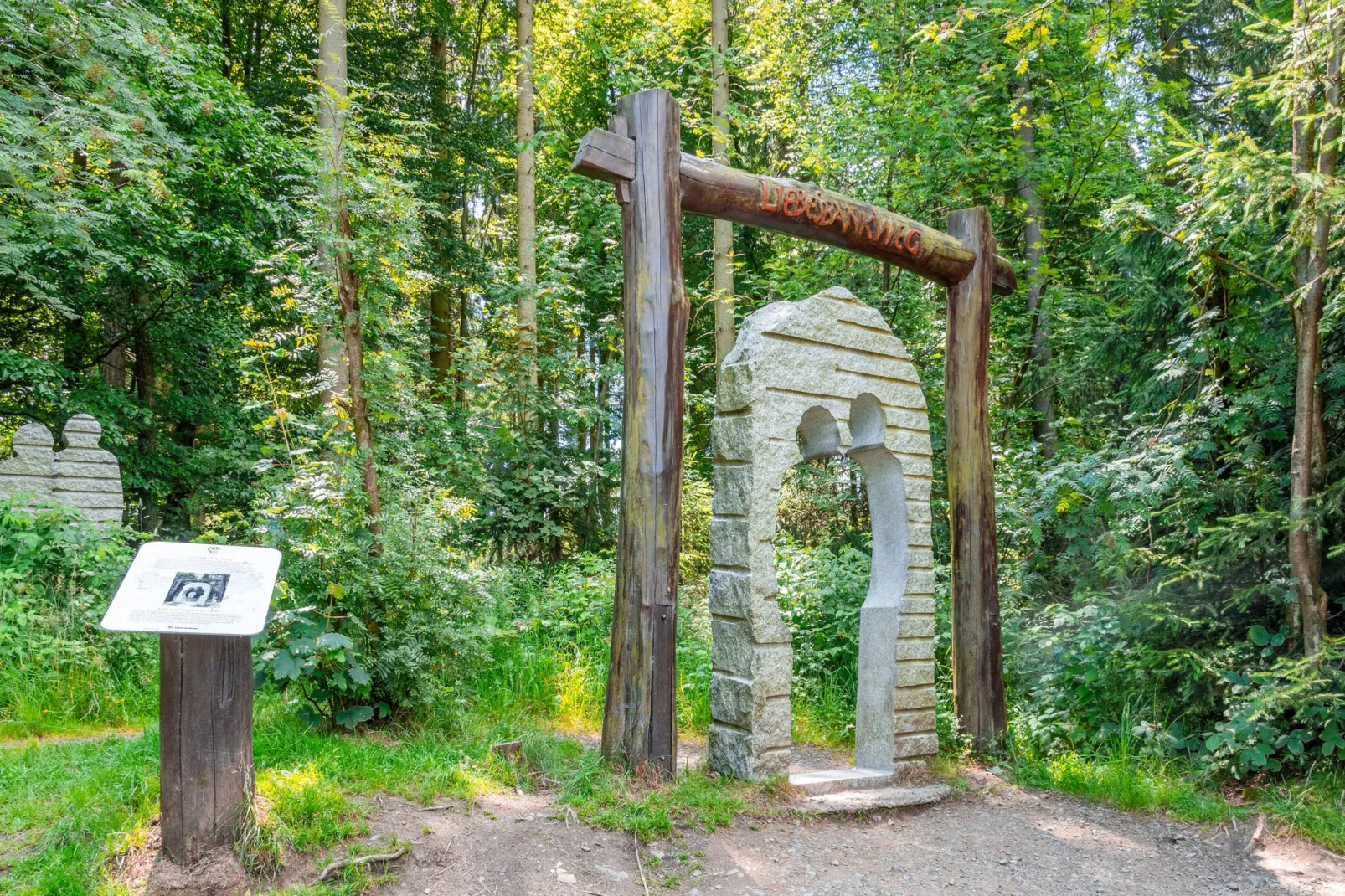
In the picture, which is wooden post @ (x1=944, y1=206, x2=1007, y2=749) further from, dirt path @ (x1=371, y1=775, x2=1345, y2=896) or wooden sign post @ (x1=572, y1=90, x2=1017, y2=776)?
wooden sign post @ (x1=572, y1=90, x2=1017, y2=776)

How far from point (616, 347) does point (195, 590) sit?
374 inches

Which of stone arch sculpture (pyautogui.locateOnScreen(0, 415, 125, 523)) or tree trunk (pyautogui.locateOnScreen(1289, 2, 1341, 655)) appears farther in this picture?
stone arch sculpture (pyautogui.locateOnScreen(0, 415, 125, 523))

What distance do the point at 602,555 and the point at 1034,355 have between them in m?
5.53

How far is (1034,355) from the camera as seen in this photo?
9.59 m

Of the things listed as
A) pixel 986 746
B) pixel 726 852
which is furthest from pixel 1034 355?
pixel 726 852

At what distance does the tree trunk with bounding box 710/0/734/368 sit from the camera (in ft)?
33.1

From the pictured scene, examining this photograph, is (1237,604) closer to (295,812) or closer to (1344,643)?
(1344,643)

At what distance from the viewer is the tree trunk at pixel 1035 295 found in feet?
29.1

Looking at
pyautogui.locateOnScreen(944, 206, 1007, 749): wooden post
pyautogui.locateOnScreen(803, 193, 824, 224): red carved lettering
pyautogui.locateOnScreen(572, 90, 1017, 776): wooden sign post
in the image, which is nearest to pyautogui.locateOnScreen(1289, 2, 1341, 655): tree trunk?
pyautogui.locateOnScreen(944, 206, 1007, 749): wooden post

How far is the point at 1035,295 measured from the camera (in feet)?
31.4

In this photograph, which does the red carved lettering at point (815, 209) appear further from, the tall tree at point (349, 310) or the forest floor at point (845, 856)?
the forest floor at point (845, 856)

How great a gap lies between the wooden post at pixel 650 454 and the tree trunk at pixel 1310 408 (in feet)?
11.9

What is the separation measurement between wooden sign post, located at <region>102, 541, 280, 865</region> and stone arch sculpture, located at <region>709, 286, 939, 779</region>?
2.40 metres

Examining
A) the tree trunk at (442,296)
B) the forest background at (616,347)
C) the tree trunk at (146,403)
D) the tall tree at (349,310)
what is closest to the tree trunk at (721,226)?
the forest background at (616,347)
